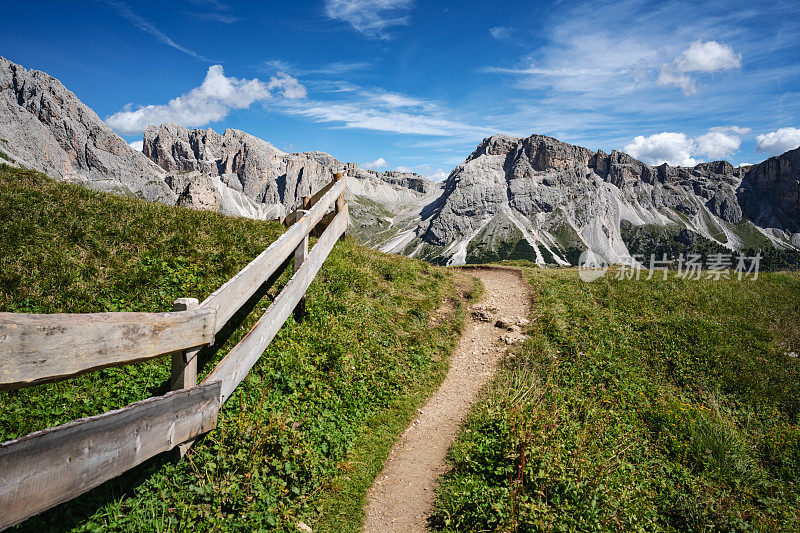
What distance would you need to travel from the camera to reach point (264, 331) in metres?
6.38

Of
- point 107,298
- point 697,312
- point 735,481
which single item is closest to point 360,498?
point 107,298

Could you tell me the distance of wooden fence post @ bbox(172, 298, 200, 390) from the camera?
421 centimetres

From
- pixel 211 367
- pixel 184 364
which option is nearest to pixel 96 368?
pixel 184 364

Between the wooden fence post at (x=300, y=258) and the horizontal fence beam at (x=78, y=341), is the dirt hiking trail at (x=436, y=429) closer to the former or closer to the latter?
the wooden fence post at (x=300, y=258)

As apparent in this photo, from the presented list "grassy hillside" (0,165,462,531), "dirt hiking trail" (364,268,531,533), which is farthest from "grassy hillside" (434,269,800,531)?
"grassy hillside" (0,165,462,531)

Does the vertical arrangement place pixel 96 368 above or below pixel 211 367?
above

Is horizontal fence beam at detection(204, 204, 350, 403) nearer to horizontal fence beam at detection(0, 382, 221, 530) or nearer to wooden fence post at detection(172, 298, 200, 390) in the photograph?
wooden fence post at detection(172, 298, 200, 390)

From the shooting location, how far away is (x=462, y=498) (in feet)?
20.1

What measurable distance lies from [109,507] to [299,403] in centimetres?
310

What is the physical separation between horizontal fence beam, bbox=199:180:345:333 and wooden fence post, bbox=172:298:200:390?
0.65 feet

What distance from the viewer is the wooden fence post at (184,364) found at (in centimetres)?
421

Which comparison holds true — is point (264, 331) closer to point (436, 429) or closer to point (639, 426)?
point (436, 429)

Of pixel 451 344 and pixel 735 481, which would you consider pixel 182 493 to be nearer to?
pixel 451 344

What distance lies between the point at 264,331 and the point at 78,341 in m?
3.50
